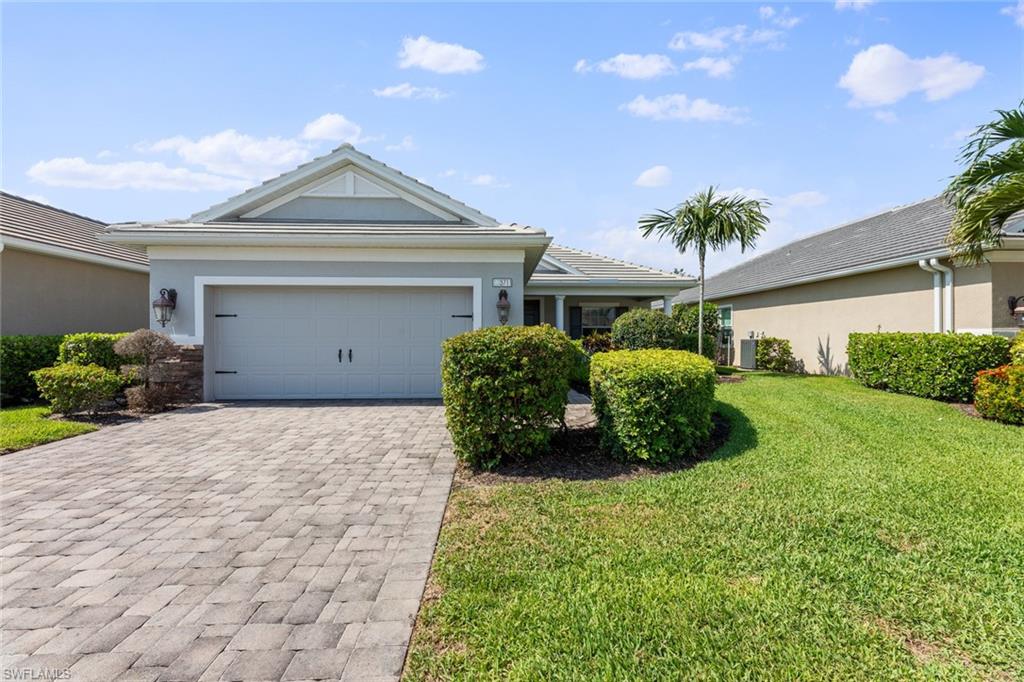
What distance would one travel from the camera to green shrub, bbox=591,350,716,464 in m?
5.04

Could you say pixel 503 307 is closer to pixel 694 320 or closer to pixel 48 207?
pixel 694 320

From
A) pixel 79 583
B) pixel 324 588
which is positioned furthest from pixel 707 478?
pixel 79 583

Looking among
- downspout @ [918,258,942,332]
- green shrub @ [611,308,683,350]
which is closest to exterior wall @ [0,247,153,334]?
green shrub @ [611,308,683,350]

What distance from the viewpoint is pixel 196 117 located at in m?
7.88

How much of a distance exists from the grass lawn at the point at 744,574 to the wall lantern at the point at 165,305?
26.5ft

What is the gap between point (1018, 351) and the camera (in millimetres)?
7410

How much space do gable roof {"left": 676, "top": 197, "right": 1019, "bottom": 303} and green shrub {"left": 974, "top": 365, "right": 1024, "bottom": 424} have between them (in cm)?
400

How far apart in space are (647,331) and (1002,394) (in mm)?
5611

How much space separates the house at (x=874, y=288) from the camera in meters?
9.50

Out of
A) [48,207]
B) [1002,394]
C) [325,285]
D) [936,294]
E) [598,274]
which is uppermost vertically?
[48,207]

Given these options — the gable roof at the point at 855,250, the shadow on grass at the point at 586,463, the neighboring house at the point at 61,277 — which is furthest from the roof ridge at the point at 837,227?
the neighboring house at the point at 61,277

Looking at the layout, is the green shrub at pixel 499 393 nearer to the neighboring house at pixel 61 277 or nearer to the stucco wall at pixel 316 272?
the stucco wall at pixel 316 272

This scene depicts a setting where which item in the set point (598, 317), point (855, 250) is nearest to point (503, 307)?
point (598, 317)

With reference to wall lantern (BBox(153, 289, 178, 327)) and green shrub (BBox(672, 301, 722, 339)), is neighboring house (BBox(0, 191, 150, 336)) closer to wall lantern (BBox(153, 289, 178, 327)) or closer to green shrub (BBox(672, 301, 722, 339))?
wall lantern (BBox(153, 289, 178, 327))
